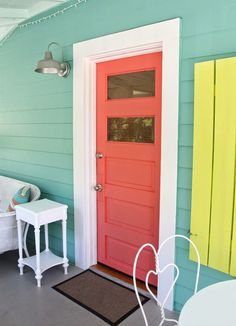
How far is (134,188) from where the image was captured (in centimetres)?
267

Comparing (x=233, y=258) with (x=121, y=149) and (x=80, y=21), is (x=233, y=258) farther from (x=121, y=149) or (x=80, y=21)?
(x=80, y=21)

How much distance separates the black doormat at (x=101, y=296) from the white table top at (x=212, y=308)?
3.71 feet

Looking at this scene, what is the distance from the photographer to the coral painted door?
2496 mm

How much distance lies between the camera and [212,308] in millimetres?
1265

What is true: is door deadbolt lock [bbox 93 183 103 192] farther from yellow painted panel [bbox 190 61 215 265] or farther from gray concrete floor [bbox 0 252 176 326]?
yellow painted panel [bbox 190 61 215 265]

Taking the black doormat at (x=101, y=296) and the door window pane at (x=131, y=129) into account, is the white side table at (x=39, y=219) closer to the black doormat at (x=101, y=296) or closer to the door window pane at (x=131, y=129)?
the black doormat at (x=101, y=296)

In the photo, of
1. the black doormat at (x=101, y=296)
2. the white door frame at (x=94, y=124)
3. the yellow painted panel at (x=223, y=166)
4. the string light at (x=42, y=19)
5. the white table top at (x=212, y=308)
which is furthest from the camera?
the string light at (x=42, y=19)

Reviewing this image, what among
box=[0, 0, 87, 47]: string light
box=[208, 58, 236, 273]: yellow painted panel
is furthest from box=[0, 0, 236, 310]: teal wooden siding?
box=[208, 58, 236, 273]: yellow painted panel

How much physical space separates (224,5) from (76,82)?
4.82 feet

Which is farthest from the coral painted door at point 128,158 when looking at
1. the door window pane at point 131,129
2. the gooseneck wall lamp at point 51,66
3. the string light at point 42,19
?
the string light at point 42,19

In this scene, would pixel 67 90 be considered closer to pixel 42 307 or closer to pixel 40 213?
pixel 40 213

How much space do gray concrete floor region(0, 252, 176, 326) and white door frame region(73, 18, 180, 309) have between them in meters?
0.29

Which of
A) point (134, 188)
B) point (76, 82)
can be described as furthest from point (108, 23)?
point (134, 188)

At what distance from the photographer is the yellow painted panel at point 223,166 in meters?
1.82
